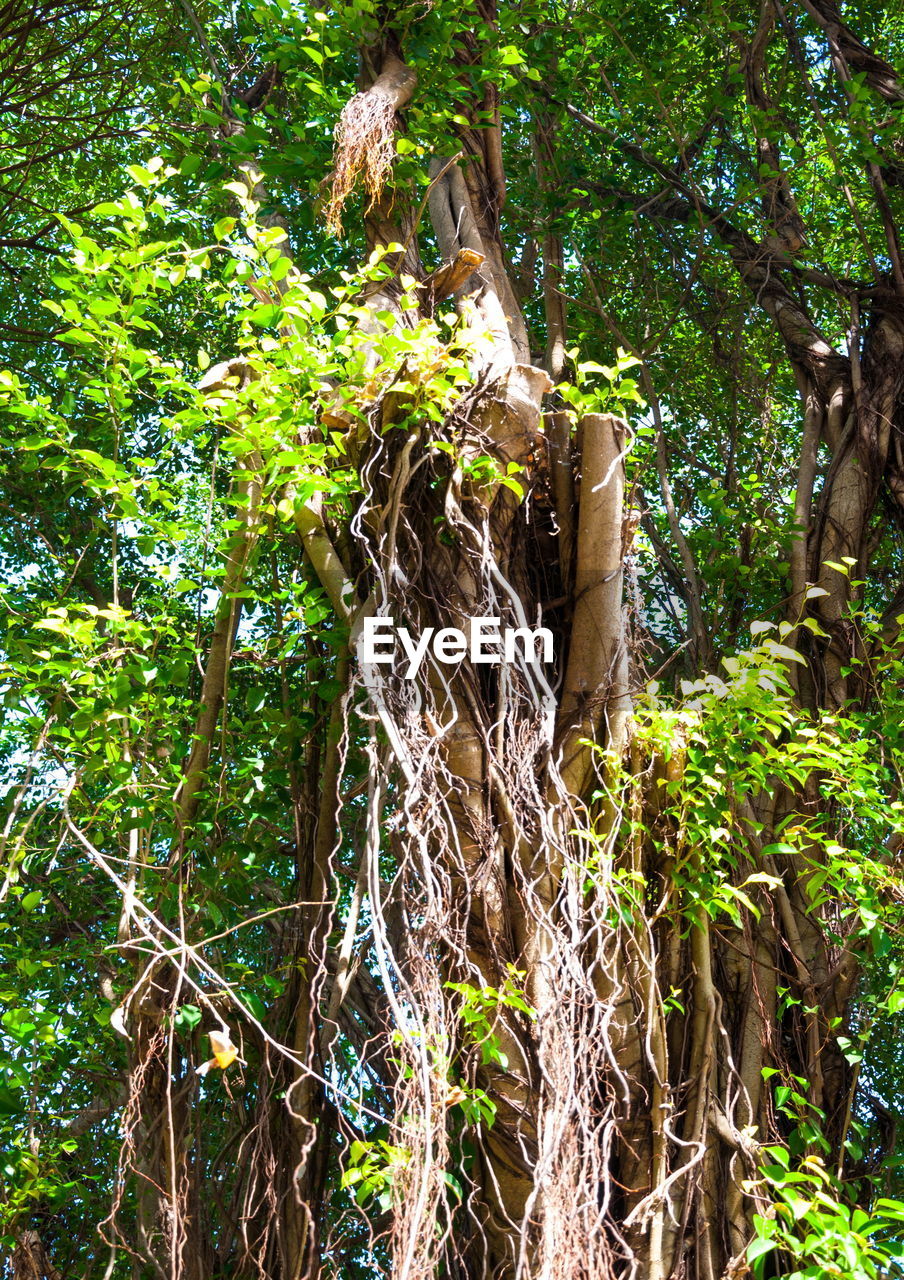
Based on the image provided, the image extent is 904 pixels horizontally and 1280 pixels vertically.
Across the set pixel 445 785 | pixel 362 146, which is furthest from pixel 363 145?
pixel 445 785

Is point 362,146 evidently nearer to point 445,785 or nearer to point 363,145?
point 363,145

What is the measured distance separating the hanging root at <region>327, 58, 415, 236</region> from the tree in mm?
10

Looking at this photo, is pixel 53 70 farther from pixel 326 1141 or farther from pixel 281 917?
pixel 326 1141

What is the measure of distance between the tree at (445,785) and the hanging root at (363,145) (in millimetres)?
10

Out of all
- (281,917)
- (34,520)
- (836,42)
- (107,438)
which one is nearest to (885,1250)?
(281,917)

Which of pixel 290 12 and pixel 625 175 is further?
pixel 625 175

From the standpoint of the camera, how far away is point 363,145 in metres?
2.83

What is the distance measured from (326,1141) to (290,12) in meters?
2.87

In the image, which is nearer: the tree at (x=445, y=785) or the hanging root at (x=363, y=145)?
the tree at (x=445, y=785)

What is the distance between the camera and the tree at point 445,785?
2338 millimetres

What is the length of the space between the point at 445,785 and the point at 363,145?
1587 millimetres

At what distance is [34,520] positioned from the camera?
15.2 feet

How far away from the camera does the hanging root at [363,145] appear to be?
2820mm

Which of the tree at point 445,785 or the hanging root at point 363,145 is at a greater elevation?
the hanging root at point 363,145
